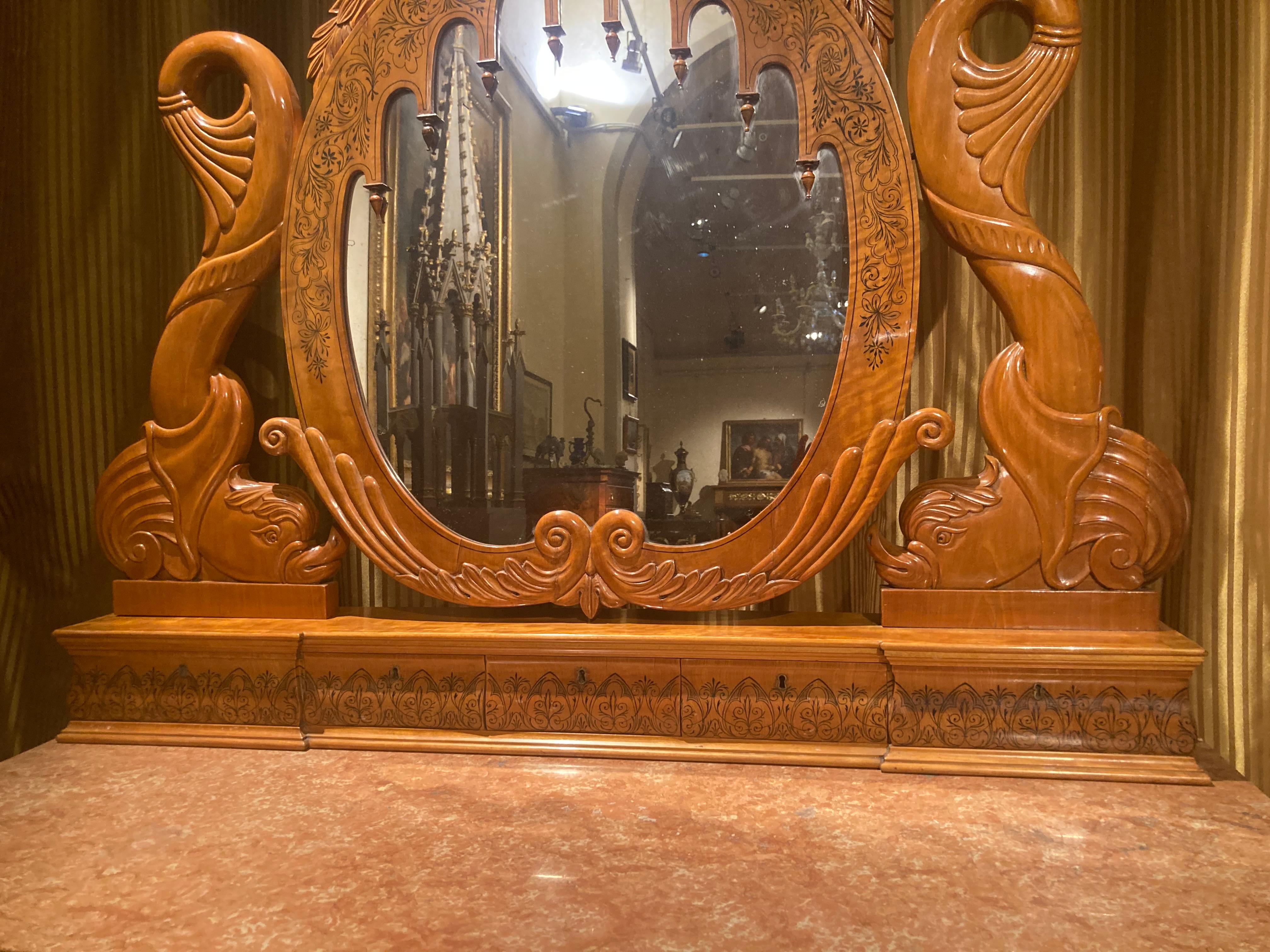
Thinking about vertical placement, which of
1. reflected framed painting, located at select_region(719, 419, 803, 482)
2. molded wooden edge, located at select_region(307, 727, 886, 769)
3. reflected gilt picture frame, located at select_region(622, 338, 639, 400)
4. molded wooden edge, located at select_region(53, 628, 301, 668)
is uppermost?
reflected gilt picture frame, located at select_region(622, 338, 639, 400)

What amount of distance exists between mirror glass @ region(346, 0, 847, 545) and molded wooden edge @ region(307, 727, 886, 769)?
12.1 inches

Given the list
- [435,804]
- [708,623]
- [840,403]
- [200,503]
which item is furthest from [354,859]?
[840,403]

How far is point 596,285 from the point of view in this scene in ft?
4.56

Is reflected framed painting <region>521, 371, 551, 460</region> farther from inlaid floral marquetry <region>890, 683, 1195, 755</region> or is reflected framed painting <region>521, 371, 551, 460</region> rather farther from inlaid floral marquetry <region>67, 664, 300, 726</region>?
inlaid floral marquetry <region>890, 683, 1195, 755</region>

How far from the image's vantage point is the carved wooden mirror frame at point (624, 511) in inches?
51.7

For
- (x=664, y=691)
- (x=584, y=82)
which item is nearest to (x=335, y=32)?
(x=584, y=82)

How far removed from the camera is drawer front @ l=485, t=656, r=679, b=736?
51.7 inches

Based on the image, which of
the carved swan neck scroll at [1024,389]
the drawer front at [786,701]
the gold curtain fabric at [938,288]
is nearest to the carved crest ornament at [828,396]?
the carved swan neck scroll at [1024,389]

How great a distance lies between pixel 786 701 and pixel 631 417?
491 mm

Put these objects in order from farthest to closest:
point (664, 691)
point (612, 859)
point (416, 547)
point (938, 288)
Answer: point (938, 288) < point (416, 547) < point (664, 691) < point (612, 859)

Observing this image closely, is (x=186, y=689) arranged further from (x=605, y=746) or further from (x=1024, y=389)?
(x=1024, y=389)

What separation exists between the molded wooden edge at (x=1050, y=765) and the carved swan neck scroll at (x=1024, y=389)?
24 cm

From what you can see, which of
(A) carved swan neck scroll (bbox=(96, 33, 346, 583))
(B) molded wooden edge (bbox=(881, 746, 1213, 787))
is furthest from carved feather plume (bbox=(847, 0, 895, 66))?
(B) molded wooden edge (bbox=(881, 746, 1213, 787))

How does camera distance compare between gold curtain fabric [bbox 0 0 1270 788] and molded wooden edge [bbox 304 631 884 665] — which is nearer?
molded wooden edge [bbox 304 631 884 665]
